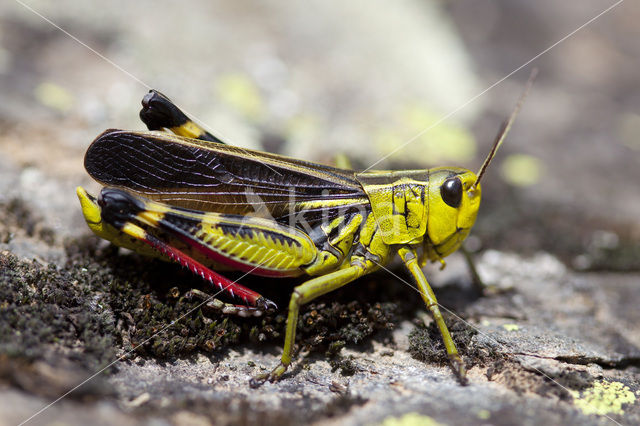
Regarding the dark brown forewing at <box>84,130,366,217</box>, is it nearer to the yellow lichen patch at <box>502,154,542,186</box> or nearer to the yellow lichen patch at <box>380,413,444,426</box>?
the yellow lichen patch at <box>380,413,444,426</box>

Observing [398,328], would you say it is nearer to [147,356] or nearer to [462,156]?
[147,356]

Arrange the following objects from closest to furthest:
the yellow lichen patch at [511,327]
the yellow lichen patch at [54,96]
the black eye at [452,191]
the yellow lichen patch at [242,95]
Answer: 1. the black eye at [452,191]
2. the yellow lichen patch at [511,327]
3. the yellow lichen patch at [54,96]
4. the yellow lichen patch at [242,95]

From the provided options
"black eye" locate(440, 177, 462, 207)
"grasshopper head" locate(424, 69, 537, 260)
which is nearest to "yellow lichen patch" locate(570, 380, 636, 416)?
"grasshopper head" locate(424, 69, 537, 260)

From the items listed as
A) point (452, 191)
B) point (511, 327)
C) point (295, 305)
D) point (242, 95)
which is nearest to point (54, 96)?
point (242, 95)

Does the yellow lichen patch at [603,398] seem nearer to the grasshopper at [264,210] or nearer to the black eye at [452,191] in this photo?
the grasshopper at [264,210]

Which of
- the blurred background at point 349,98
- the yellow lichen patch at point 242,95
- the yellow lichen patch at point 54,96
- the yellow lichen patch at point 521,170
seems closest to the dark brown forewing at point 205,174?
the blurred background at point 349,98

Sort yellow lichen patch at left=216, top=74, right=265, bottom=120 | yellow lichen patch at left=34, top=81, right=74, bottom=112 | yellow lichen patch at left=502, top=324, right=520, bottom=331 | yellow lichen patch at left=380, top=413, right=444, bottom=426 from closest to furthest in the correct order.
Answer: yellow lichen patch at left=380, top=413, right=444, bottom=426 → yellow lichen patch at left=502, top=324, right=520, bottom=331 → yellow lichen patch at left=34, top=81, right=74, bottom=112 → yellow lichen patch at left=216, top=74, right=265, bottom=120
